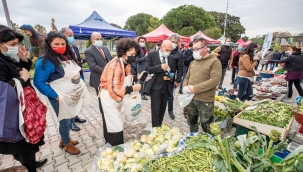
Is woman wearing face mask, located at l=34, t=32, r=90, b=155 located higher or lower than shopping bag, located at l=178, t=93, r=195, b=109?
higher

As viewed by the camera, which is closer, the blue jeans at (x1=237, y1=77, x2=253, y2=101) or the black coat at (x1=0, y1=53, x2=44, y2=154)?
the black coat at (x1=0, y1=53, x2=44, y2=154)

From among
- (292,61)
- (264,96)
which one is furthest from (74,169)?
(292,61)

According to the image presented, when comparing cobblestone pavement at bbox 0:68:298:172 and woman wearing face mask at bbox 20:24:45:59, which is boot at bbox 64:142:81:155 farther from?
woman wearing face mask at bbox 20:24:45:59

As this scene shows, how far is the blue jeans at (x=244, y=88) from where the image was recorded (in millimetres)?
4414

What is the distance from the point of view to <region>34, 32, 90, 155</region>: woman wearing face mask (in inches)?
84.4

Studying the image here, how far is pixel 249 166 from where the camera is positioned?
1338 millimetres

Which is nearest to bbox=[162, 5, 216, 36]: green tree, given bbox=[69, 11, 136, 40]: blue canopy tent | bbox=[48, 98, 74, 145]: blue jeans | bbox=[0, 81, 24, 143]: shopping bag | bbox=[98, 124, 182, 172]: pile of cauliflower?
bbox=[69, 11, 136, 40]: blue canopy tent

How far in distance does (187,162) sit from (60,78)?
6.52 ft

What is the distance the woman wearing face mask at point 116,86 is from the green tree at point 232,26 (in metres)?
48.7

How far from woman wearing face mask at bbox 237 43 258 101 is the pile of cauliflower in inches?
124

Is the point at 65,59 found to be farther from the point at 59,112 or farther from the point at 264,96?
the point at 264,96

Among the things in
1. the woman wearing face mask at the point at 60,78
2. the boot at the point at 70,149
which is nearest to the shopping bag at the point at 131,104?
the woman wearing face mask at the point at 60,78

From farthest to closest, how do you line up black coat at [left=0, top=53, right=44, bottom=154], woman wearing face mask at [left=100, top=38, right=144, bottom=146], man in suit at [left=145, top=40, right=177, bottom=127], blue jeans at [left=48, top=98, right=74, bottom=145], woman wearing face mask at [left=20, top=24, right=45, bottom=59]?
man in suit at [left=145, top=40, right=177, bottom=127], woman wearing face mask at [left=20, top=24, right=45, bottom=59], blue jeans at [left=48, top=98, right=74, bottom=145], woman wearing face mask at [left=100, top=38, right=144, bottom=146], black coat at [left=0, top=53, right=44, bottom=154]

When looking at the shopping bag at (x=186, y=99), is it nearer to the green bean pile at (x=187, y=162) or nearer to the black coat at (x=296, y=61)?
the green bean pile at (x=187, y=162)
